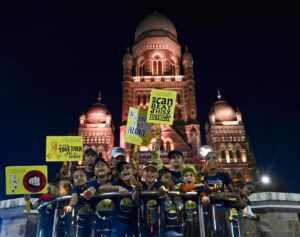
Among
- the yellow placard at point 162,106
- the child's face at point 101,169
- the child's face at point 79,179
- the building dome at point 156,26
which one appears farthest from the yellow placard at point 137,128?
the building dome at point 156,26

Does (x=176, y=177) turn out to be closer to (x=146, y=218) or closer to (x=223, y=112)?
(x=146, y=218)

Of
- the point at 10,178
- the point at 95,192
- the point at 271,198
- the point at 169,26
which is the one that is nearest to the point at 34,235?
the point at 10,178

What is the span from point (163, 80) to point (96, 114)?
31.6ft

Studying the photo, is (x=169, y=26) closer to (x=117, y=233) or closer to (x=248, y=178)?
(x=248, y=178)

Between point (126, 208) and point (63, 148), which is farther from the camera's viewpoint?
point (63, 148)

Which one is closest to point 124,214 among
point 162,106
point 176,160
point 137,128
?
point 176,160

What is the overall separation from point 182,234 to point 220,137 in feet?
100

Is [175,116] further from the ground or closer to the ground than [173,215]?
further from the ground

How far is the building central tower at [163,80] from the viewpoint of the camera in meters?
31.6

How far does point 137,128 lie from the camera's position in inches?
346

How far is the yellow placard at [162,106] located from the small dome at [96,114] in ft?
91.6

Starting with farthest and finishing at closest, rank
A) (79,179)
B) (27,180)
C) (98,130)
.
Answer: (98,130) < (27,180) < (79,179)

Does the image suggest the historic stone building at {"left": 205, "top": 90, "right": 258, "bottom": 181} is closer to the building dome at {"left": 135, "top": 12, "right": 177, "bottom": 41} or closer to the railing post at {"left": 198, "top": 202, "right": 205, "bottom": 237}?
the building dome at {"left": 135, "top": 12, "right": 177, "bottom": 41}

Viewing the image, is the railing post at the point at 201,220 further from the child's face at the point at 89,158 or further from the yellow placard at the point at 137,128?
the yellow placard at the point at 137,128
